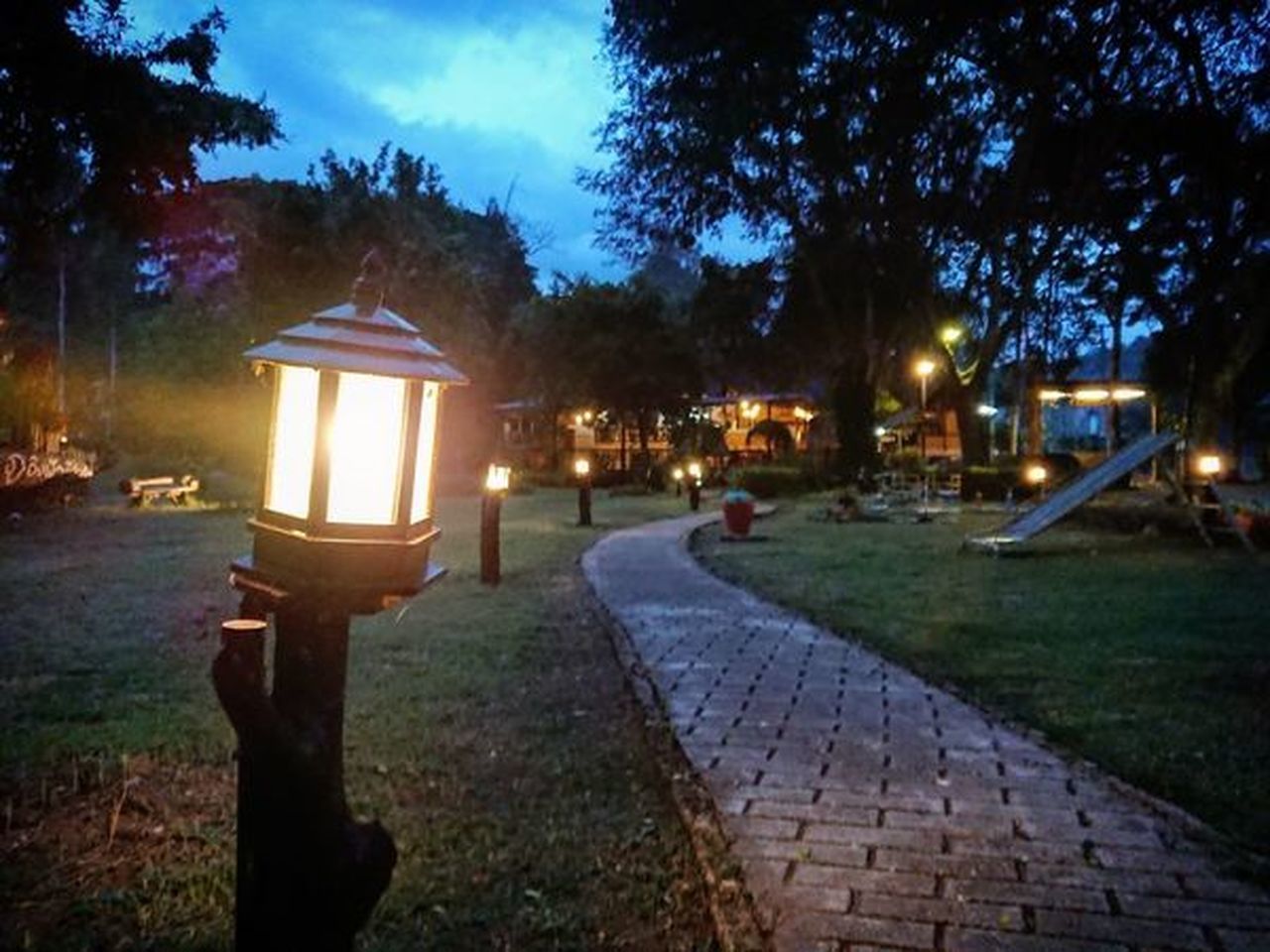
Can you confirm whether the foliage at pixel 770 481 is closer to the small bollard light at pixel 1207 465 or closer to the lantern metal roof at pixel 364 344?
the small bollard light at pixel 1207 465

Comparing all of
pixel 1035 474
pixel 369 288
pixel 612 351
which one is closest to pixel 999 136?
pixel 369 288

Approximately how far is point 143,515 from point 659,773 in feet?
61.6

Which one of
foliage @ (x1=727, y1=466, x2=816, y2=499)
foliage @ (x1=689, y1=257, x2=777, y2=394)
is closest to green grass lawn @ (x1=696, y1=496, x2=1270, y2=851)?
foliage @ (x1=727, y1=466, x2=816, y2=499)

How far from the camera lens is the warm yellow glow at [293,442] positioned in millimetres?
2439

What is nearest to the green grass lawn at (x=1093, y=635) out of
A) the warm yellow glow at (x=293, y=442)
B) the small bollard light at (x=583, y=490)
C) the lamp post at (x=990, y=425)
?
the warm yellow glow at (x=293, y=442)

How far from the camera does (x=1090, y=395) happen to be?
41344 mm

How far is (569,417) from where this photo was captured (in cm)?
4359

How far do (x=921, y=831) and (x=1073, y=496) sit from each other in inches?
510

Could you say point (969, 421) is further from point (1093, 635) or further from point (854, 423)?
point (1093, 635)

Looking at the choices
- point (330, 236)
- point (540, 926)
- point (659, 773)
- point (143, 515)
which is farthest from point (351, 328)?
point (330, 236)

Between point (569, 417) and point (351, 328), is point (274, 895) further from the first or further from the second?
point (569, 417)

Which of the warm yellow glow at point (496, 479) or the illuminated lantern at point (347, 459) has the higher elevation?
the illuminated lantern at point (347, 459)

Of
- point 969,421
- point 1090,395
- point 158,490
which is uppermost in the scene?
point 1090,395

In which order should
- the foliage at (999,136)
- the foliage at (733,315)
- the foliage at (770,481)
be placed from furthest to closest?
the foliage at (733,315), the foliage at (770,481), the foliage at (999,136)
